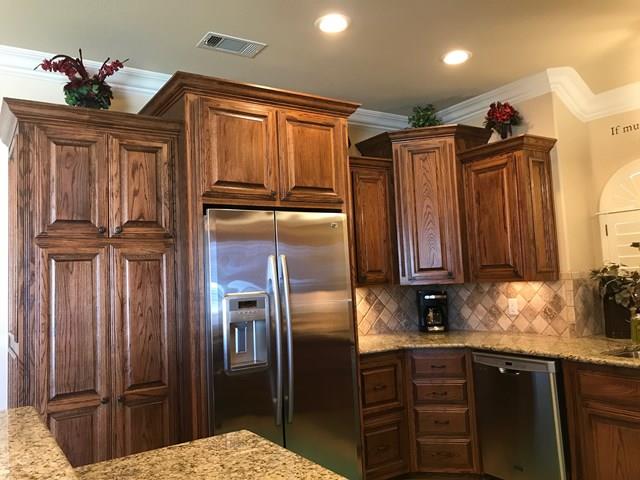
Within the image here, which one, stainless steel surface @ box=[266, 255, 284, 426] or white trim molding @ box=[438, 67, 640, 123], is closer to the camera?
stainless steel surface @ box=[266, 255, 284, 426]

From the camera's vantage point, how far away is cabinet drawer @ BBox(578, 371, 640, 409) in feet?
8.51

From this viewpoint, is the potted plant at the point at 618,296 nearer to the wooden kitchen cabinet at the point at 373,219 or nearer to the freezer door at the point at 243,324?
the wooden kitchen cabinet at the point at 373,219

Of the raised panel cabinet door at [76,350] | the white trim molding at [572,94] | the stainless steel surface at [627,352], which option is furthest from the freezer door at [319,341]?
the white trim molding at [572,94]

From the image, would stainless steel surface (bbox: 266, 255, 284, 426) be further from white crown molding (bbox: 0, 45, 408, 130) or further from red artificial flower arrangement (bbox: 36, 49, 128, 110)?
white crown molding (bbox: 0, 45, 408, 130)

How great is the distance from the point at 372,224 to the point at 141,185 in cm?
175

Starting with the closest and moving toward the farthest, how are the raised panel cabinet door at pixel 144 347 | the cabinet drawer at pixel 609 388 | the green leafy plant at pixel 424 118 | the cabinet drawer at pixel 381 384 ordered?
the raised panel cabinet door at pixel 144 347 → the cabinet drawer at pixel 609 388 → the cabinet drawer at pixel 381 384 → the green leafy plant at pixel 424 118

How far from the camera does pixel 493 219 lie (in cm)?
359

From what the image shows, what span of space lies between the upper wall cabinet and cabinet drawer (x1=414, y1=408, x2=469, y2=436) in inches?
34.7

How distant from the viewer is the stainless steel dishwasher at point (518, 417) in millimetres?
2900

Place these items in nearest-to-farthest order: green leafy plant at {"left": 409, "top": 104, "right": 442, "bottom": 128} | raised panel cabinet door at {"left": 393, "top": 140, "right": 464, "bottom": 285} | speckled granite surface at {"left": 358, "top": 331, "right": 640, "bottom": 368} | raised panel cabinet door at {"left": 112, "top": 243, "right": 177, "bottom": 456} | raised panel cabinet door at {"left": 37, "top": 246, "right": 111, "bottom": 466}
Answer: raised panel cabinet door at {"left": 37, "top": 246, "right": 111, "bottom": 466}
raised panel cabinet door at {"left": 112, "top": 243, "right": 177, "bottom": 456}
speckled granite surface at {"left": 358, "top": 331, "right": 640, "bottom": 368}
raised panel cabinet door at {"left": 393, "top": 140, "right": 464, "bottom": 285}
green leafy plant at {"left": 409, "top": 104, "right": 442, "bottom": 128}

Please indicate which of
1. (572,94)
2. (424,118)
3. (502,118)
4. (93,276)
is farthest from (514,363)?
(93,276)

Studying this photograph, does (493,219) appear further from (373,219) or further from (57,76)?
(57,76)

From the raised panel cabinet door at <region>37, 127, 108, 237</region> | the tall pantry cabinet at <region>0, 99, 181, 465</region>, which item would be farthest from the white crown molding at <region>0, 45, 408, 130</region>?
the raised panel cabinet door at <region>37, 127, 108, 237</region>

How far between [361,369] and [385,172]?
1.46m
